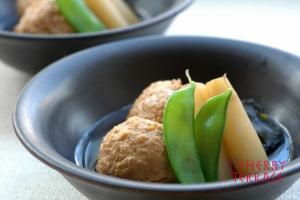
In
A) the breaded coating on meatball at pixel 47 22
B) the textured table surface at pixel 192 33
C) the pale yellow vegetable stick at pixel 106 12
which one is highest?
the breaded coating on meatball at pixel 47 22

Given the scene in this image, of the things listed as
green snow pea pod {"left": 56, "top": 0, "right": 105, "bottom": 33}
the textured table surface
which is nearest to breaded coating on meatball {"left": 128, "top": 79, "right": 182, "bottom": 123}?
the textured table surface

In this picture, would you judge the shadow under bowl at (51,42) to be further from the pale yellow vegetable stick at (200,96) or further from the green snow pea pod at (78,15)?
the pale yellow vegetable stick at (200,96)

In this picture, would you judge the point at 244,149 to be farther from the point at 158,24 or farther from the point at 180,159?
the point at 158,24

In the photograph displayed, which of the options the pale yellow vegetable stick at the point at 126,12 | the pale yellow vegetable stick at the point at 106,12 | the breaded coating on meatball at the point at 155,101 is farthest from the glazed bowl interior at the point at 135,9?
the breaded coating on meatball at the point at 155,101

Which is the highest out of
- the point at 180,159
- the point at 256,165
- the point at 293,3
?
the point at 180,159

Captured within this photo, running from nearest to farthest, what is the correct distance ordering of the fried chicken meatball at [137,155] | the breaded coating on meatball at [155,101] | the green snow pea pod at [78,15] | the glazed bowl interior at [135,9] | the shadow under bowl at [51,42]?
the fried chicken meatball at [137,155]
the breaded coating on meatball at [155,101]
the shadow under bowl at [51,42]
the green snow pea pod at [78,15]
the glazed bowl interior at [135,9]

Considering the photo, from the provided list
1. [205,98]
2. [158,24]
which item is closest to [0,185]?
[205,98]

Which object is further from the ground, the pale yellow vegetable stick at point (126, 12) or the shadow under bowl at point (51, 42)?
the shadow under bowl at point (51, 42)
